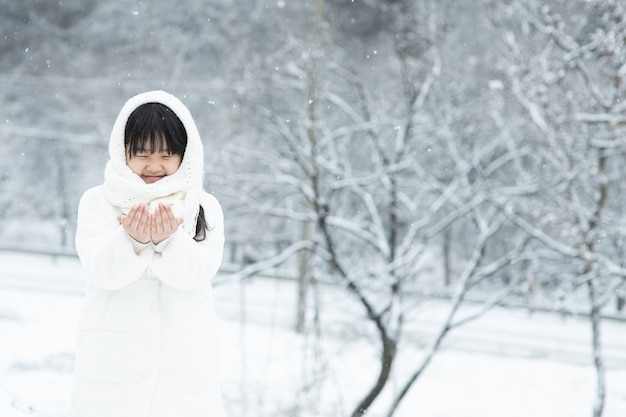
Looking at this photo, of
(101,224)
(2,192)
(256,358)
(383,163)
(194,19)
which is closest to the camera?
(101,224)

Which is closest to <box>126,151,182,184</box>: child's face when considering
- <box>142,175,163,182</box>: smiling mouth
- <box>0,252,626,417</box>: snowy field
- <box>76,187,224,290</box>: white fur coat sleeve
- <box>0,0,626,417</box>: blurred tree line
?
<box>142,175,163,182</box>: smiling mouth

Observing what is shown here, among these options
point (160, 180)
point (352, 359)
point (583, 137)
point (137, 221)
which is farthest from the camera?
point (352, 359)

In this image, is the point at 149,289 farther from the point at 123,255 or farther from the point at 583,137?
the point at 583,137

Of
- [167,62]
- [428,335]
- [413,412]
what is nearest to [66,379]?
[413,412]

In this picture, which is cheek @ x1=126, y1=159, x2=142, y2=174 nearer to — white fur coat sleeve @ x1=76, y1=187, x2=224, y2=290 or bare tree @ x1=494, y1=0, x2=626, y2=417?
white fur coat sleeve @ x1=76, y1=187, x2=224, y2=290

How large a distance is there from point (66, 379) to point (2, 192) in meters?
11.6

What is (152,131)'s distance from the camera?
180 centimetres

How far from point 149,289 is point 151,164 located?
306 mm

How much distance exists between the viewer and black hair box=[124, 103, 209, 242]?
1.80 meters

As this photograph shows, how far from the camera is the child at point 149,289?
1.71 metres

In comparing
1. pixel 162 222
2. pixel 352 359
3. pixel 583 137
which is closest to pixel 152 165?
pixel 162 222

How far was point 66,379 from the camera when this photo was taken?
34.6 ft

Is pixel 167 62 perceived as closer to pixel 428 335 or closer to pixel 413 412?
pixel 428 335

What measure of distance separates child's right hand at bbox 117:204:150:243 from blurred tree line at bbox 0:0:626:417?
4978 mm
